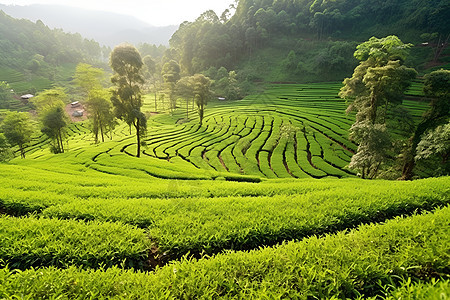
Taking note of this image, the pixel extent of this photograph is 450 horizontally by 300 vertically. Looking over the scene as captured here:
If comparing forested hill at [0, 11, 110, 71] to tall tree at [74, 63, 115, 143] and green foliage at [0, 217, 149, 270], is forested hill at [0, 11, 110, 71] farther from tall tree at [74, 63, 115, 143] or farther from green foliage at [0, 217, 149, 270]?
green foliage at [0, 217, 149, 270]

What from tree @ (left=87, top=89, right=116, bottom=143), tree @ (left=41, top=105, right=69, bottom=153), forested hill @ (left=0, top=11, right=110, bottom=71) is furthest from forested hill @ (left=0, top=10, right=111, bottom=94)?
tree @ (left=41, top=105, right=69, bottom=153)

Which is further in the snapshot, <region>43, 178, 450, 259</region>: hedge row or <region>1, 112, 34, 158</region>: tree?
<region>1, 112, 34, 158</region>: tree

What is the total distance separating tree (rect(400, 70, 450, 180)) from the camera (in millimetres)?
16797

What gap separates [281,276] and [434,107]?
22818 millimetres

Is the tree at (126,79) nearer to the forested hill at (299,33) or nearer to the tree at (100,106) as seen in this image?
the tree at (100,106)

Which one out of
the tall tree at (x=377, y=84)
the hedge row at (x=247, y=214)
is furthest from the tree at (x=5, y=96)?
the tall tree at (x=377, y=84)

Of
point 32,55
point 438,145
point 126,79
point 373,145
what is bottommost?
point 373,145

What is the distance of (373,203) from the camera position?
263 inches

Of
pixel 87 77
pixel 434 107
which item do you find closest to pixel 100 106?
pixel 87 77

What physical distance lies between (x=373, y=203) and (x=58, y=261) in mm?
8533

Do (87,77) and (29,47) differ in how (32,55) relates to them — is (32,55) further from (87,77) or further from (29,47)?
(87,77)

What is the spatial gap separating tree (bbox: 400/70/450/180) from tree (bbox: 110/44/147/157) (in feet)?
86.2

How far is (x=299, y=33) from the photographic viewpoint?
99.9 metres

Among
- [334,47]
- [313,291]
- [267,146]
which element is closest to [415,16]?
[334,47]
